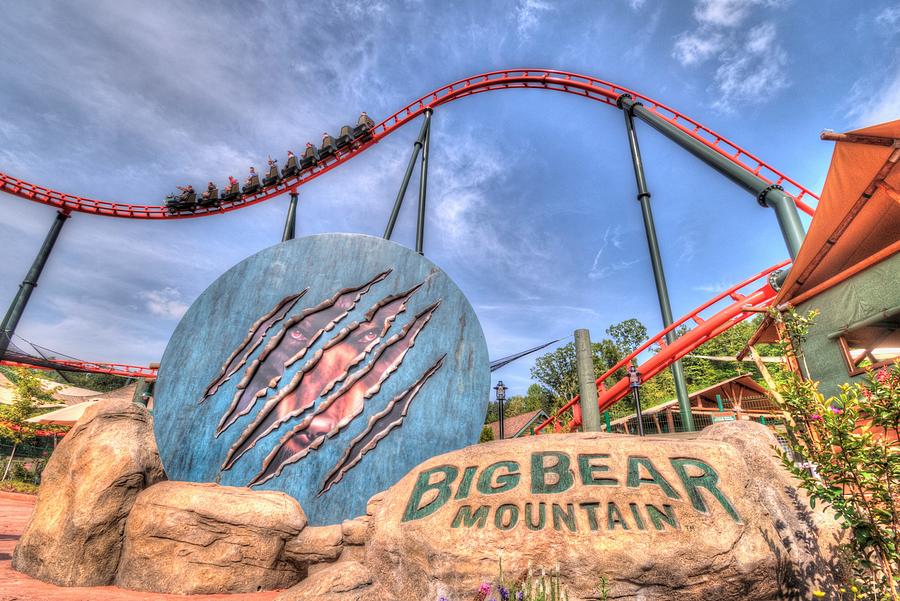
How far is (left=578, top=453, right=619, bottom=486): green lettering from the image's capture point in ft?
11.5

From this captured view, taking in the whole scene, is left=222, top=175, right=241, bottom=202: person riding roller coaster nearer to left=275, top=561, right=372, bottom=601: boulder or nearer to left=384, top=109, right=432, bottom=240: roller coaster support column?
left=384, top=109, right=432, bottom=240: roller coaster support column

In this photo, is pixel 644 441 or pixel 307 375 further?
pixel 307 375

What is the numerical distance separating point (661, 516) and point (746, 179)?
33.3 ft

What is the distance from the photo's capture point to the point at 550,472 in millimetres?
3711

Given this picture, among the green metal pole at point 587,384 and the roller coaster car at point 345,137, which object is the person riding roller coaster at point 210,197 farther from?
the green metal pole at point 587,384

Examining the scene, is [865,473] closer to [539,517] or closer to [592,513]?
[592,513]

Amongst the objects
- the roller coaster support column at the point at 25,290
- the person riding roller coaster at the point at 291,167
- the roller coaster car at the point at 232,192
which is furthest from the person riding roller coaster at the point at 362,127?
the roller coaster support column at the point at 25,290

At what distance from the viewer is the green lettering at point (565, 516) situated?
10.6 feet

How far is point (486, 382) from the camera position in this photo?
566 cm

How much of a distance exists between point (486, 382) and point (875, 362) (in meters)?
6.62

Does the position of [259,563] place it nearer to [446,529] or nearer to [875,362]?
[446,529]

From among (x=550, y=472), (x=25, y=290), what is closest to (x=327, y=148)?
(x=25, y=290)

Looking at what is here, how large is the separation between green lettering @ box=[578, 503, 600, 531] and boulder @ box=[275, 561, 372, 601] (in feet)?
6.09

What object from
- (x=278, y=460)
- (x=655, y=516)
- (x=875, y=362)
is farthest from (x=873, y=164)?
(x=278, y=460)
